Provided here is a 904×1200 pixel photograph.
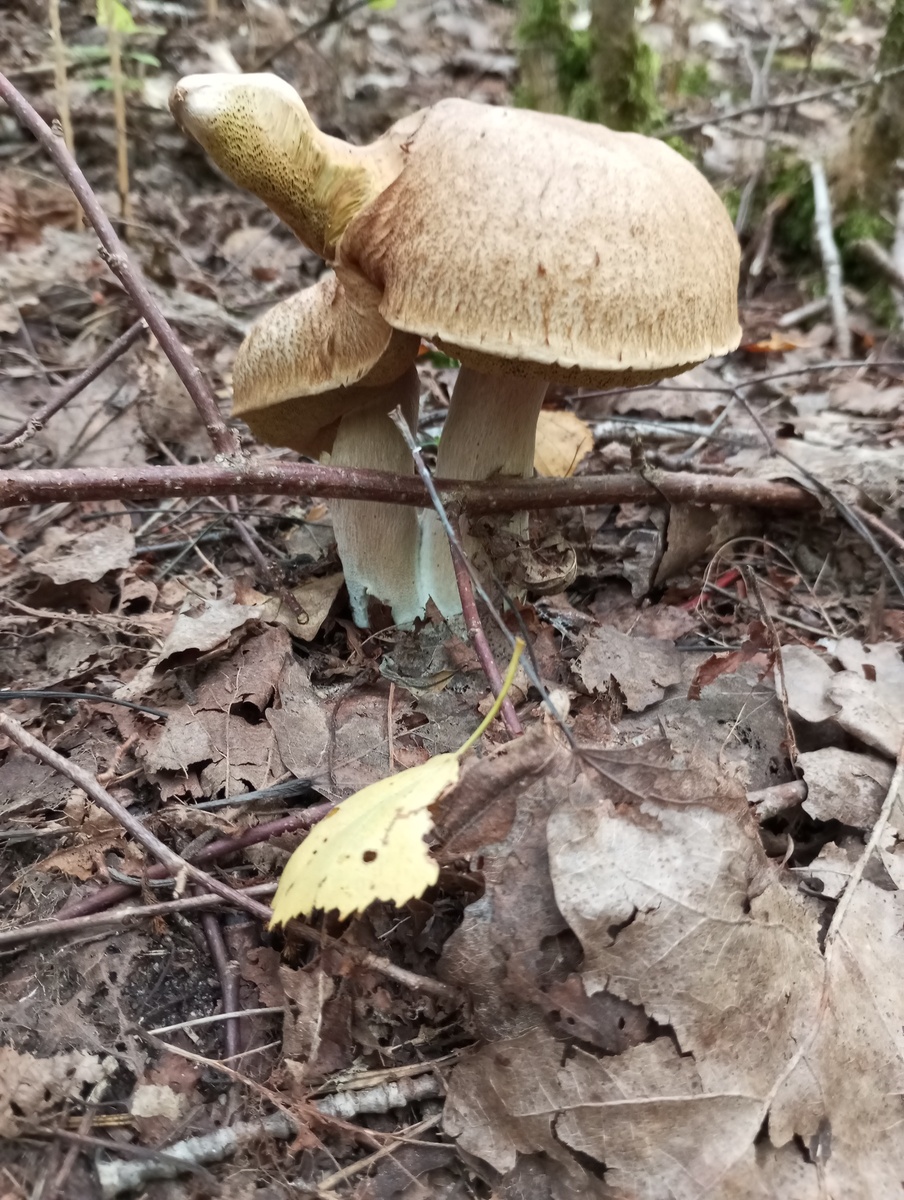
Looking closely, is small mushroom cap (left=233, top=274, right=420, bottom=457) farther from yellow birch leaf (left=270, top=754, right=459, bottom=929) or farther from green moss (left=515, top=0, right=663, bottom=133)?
green moss (left=515, top=0, right=663, bottom=133)

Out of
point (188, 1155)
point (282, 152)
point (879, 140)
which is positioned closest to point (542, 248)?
point (282, 152)

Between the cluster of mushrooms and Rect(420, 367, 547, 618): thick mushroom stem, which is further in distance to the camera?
Rect(420, 367, 547, 618): thick mushroom stem

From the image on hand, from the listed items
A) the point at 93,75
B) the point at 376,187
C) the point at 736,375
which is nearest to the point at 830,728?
the point at 376,187

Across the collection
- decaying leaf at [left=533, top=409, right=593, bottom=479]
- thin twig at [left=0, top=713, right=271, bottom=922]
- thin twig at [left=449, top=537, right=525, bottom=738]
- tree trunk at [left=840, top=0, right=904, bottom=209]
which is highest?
tree trunk at [left=840, top=0, right=904, bottom=209]

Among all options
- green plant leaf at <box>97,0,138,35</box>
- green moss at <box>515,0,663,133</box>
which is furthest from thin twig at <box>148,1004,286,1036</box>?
green moss at <box>515,0,663,133</box>

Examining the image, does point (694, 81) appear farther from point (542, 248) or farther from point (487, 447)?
point (542, 248)

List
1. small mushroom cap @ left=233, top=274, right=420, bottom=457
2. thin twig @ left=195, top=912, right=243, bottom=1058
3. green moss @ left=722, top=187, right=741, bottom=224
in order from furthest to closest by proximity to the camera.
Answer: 1. green moss @ left=722, top=187, right=741, bottom=224
2. small mushroom cap @ left=233, top=274, right=420, bottom=457
3. thin twig @ left=195, top=912, right=243, bottom=1058

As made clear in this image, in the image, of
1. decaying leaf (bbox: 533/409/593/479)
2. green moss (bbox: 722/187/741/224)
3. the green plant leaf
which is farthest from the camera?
green moss (bbox: 722/187/741/224)

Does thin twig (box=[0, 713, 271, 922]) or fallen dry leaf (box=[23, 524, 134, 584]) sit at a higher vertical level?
thin twig (box=[0, 713, 271, 922])
